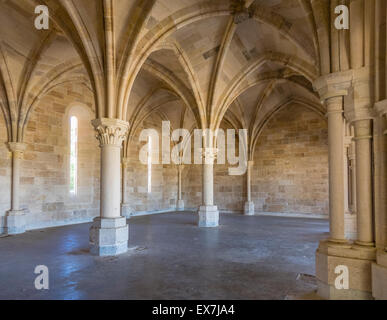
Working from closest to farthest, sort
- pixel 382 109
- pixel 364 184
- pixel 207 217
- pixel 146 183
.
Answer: pixel 382 109
pixel 364 184
pixel 207 217
pixel 146 183

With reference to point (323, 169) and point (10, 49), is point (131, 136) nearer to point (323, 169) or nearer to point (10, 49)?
point (10, 49)

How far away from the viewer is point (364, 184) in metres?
3.71

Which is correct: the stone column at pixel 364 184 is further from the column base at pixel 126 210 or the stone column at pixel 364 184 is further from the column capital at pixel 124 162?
the column capital at pixel 124 162

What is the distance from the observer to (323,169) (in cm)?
1510

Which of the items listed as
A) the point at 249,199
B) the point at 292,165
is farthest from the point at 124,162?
the point at 292,165

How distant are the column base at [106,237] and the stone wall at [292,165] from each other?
38.2ft

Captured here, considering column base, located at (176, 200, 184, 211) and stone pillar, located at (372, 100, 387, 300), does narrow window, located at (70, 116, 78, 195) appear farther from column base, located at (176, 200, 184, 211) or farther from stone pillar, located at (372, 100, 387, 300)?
stone pillar, located at (372, 100, 387, 300)

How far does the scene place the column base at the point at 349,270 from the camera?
11.5 feet

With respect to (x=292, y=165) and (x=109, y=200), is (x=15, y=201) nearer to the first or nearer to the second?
(x=109, y=200)

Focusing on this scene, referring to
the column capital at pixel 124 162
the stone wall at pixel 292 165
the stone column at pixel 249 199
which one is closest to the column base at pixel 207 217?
the column capital at pixel 124 162

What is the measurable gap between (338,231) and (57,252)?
6.23 meters

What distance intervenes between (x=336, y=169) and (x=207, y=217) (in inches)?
304

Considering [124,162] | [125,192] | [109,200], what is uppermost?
[124,162]
